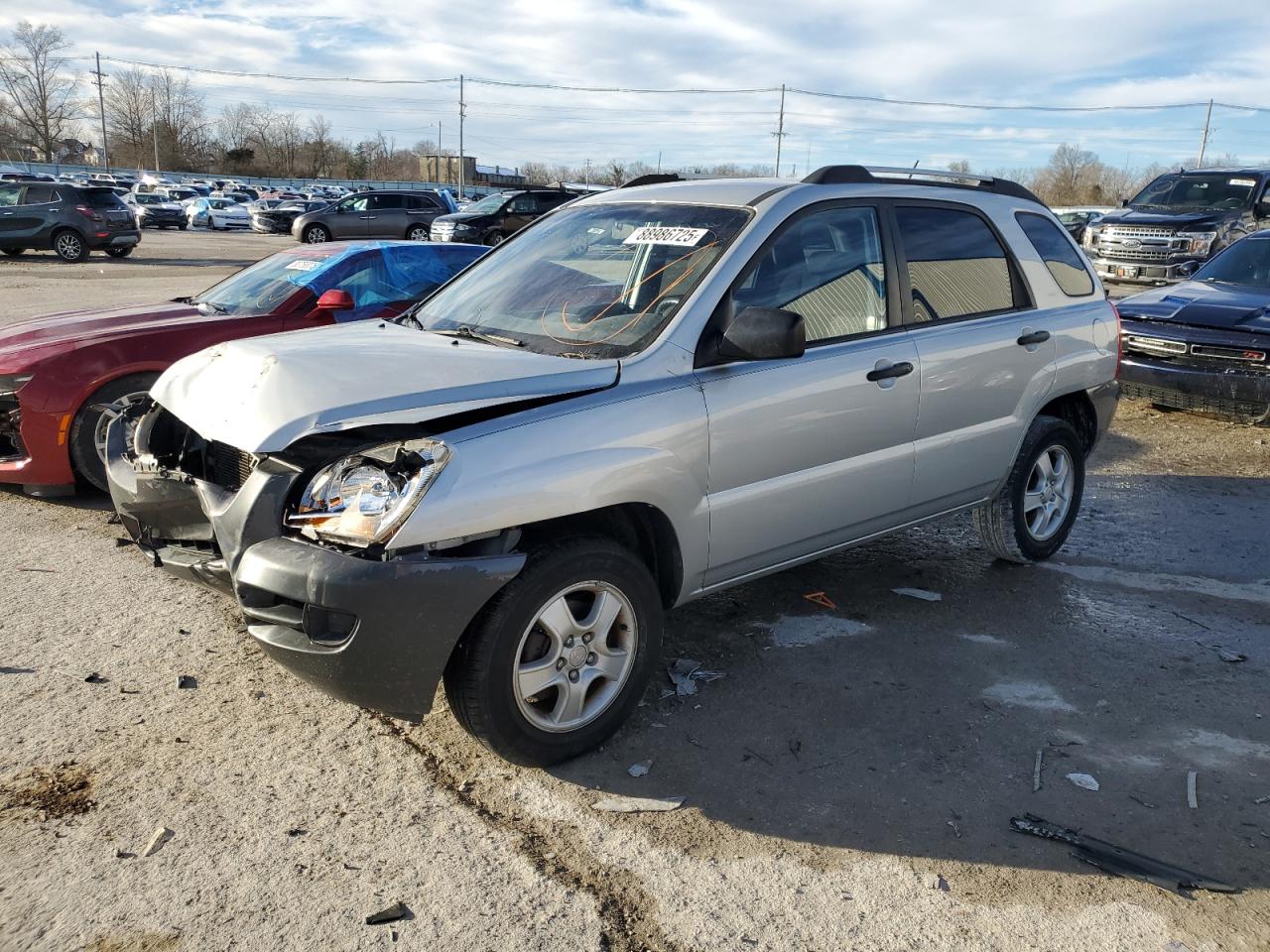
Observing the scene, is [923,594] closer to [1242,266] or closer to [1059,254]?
[1059,254]

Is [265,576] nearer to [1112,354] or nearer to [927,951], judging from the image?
[927,951]

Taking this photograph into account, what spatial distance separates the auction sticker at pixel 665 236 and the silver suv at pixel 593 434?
1 cm

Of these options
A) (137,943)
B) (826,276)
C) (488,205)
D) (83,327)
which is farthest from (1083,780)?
(488,205)

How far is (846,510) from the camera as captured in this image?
13.9 feet

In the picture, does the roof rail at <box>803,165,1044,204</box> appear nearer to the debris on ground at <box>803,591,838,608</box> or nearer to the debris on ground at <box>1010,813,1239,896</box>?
the debris on ground at <box>803,591,838,608</box>

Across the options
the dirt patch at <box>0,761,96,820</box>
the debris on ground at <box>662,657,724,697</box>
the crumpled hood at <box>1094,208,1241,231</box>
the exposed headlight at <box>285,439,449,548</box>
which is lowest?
the dirt patch at <box>0,761,96,820</box>

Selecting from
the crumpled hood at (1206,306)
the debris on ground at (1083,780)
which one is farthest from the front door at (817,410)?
the crumpled hood at (1206,306)

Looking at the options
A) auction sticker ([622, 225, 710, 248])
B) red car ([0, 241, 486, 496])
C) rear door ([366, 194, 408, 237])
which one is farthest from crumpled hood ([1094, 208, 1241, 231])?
rear door ([366, 194, 408, 237])

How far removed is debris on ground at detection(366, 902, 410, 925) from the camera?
8.70ft

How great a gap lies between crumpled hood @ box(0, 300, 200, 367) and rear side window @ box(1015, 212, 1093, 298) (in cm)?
489

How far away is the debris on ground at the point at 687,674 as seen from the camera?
3.96 meters

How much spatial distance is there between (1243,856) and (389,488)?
272cm

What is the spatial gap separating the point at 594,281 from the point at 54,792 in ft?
8.39

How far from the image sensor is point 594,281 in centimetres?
408
